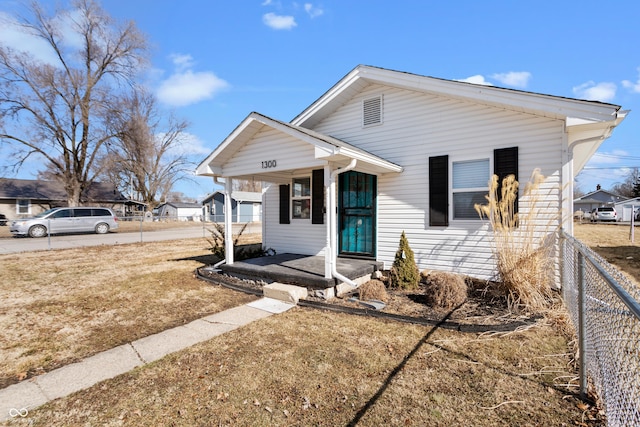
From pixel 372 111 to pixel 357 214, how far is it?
2.39 metres

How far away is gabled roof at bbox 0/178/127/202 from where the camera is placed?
31.4 metres

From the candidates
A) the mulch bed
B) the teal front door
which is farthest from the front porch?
the teal front door

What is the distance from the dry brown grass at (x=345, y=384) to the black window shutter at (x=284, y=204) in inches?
183

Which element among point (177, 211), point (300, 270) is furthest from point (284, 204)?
point (177, 211)

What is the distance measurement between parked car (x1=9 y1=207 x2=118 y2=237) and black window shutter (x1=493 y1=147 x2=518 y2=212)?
1962 cm

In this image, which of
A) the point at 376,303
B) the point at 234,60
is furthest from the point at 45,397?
the point at 234,60

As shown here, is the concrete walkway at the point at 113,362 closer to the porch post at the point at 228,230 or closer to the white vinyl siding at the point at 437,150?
the porch post at the point at 228,230

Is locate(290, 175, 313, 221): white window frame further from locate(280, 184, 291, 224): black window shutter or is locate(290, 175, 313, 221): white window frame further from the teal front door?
the teal front door

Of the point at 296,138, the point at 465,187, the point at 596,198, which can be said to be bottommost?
the point at 465,187

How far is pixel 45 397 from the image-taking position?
2539 millimetres

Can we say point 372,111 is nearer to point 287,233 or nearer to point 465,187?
point 465,187

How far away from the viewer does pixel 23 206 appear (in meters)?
31.7

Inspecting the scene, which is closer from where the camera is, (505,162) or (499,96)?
(499,96)

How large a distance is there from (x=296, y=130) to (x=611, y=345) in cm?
466
